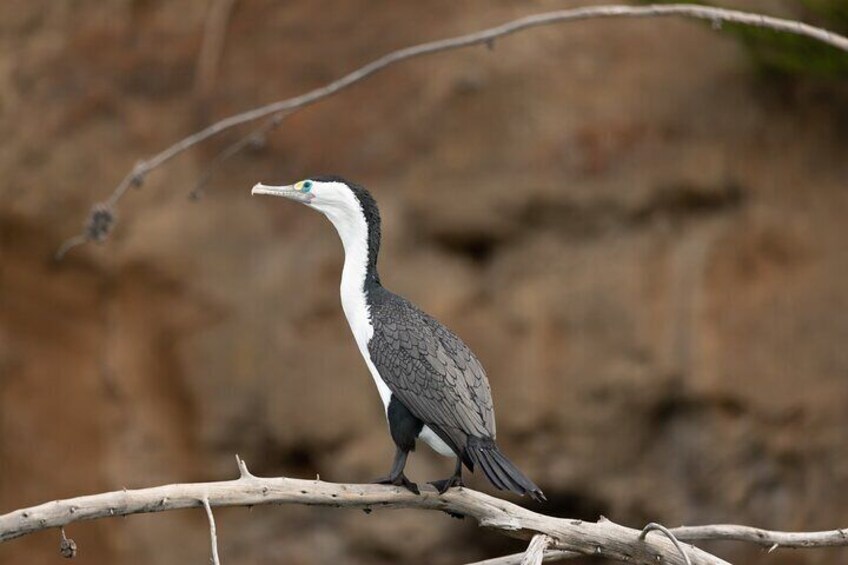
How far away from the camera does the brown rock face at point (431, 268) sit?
5.45 metres

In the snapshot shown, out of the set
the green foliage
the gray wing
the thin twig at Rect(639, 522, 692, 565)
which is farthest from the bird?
the green foliage

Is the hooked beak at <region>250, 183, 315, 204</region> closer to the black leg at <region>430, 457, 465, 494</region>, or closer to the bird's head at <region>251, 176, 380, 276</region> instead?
the bird's head at <region>251, 176, 380, 276</region>

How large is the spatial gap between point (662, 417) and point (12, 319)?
2.77 m

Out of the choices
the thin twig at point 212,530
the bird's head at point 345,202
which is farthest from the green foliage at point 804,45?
the thin twig at point 212,530

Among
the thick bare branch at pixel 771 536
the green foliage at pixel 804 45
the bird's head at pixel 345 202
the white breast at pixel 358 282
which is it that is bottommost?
the thick bare branch at pixel 771 536

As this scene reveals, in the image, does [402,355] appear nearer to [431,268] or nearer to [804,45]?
[431,268]

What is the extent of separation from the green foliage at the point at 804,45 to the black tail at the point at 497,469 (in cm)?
286

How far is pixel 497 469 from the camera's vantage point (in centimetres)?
253

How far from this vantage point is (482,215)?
5.47 meters

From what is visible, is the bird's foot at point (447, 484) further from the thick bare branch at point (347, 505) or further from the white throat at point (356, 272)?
the white throat at point (356, 272)

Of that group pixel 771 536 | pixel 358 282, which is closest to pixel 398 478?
pixel 358 282

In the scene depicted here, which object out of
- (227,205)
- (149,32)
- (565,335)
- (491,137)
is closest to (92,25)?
(149,32)

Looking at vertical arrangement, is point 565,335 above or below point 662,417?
above

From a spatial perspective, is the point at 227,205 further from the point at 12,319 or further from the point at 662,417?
the point at 662,417
